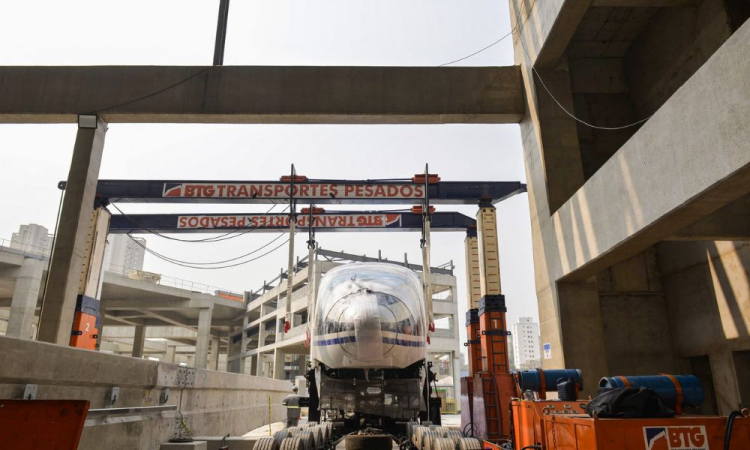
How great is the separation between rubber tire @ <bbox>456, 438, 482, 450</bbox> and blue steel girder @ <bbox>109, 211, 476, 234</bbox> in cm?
1383

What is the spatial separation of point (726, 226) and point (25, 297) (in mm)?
38847

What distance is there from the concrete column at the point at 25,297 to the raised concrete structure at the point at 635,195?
1343 inches

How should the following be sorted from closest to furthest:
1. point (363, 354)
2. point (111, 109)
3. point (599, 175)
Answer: point (363, 354), point (599, 175), point (111, 109)

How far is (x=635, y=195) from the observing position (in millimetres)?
8898

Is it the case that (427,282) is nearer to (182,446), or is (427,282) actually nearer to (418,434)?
(418,434)

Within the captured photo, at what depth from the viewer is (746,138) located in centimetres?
619

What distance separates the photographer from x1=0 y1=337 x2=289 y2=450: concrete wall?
17.3 ft

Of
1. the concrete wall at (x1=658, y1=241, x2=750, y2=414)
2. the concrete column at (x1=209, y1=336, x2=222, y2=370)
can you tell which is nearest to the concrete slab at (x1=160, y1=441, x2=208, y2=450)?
the concrete wall at (x1=658, y1=241, x2=750, y2=414)

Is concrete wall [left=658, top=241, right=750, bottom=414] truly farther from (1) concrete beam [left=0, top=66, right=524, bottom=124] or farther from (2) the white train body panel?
(2) the white train body panel

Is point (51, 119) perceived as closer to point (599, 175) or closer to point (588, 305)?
point (599, 175)

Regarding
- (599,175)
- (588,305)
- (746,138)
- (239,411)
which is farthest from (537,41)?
(239,411)

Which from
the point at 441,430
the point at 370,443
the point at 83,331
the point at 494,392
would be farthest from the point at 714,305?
the point at 83,331

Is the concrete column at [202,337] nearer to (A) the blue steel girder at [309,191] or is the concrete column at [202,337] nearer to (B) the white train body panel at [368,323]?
(A) the blue steel girder at [309,191]

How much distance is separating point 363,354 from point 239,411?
315 inches
